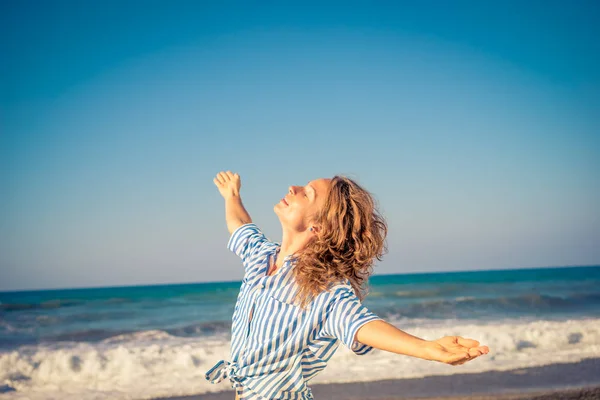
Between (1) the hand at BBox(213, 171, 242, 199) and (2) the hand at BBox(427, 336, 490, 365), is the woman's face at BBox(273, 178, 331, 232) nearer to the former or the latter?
(1) the hand at BBox(213, 171, 242, 199)

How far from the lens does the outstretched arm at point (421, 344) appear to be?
1.78 m

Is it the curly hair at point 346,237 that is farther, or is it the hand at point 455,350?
the curly hair at point 346,237

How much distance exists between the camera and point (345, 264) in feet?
8.32

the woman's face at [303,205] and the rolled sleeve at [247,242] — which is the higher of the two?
the woman's face at [303,205]

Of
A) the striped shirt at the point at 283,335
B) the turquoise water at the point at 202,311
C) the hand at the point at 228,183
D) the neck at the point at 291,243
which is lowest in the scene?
the turquoise water at the point at 202,311

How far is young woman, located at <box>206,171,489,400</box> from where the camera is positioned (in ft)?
7.38

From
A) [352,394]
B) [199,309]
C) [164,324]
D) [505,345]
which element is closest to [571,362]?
[505,345]

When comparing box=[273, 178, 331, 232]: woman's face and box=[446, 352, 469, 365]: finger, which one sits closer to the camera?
box=[446, 352, 469, 365]: finger

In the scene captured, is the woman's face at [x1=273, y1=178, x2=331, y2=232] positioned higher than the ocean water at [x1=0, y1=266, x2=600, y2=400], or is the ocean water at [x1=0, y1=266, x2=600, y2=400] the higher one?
the woman's face at [x1=273, y1=178, x2=331, y2=232]

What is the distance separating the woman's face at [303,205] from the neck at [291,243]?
0.03 metres

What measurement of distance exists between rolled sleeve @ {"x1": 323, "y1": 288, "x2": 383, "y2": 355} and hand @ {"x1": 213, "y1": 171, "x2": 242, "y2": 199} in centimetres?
120

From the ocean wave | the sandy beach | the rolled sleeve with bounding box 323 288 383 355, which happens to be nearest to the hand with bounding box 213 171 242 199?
the rolled sleeve with bounding box 323 288 383 355

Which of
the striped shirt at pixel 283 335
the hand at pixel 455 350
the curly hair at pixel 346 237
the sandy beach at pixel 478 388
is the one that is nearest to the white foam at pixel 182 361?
the sandy beach at pixel 478 388

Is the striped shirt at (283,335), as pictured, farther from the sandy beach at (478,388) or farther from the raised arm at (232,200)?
the sandy beach at (478,388)
